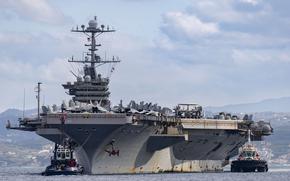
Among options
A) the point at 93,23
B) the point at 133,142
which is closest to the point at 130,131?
the point at 133,142

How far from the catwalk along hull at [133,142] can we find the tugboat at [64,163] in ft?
2.48

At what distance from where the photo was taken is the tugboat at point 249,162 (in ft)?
365

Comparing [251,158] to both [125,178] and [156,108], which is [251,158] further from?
[125,178]

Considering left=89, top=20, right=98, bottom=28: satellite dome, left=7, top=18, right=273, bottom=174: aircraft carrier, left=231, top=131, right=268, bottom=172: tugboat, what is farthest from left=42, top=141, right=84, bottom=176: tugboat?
left=231, top=131, right=268, bottom=172: tugboat

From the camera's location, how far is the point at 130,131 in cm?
9350

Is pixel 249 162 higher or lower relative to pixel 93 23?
lower

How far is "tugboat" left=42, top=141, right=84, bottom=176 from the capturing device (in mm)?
99500

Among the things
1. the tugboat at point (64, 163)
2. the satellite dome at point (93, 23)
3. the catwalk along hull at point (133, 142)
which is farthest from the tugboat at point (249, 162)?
the satellite dome at point (93, 23)

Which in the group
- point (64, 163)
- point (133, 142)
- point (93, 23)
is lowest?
point (64, 163)

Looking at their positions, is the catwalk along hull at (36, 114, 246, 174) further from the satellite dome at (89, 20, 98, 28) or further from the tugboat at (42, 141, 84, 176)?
the satellite dome at (89, 20, 98, 28)

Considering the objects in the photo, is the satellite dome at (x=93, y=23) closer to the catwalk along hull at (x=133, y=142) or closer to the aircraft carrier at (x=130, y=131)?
the aircraft carrier at (x=130, y=131)

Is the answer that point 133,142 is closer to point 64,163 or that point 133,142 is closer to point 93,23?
point 64,163

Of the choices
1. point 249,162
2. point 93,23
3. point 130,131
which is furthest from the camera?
point 249,162

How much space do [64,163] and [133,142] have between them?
915 cm
